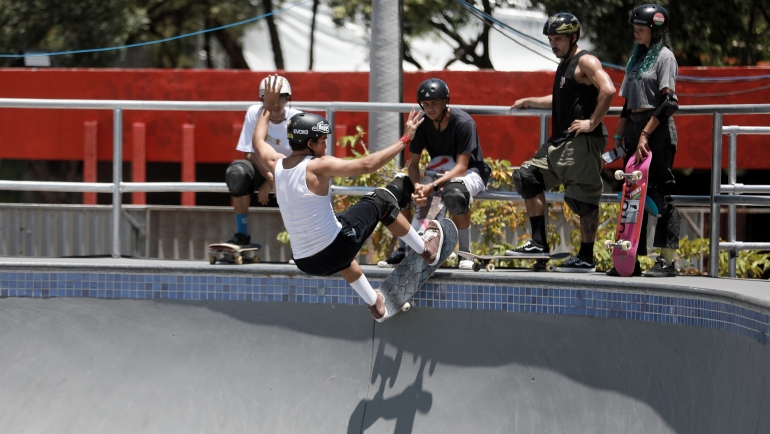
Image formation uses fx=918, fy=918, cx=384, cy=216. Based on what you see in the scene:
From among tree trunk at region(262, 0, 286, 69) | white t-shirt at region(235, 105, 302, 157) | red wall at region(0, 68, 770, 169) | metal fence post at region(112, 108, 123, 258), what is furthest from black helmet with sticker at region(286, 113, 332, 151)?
tree trunk at region(262, 0, 286, 69)

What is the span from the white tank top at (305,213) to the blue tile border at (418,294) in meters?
0.66

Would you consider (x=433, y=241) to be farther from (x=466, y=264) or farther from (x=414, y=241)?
(x=466, y=264)

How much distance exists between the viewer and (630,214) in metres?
5.91

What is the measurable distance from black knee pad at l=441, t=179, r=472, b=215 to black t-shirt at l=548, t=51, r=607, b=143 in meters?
0.73

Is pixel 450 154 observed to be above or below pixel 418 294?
above

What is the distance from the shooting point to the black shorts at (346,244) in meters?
5.45

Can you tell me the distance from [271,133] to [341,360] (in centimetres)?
177

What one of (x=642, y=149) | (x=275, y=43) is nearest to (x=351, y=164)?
(x=642, y=149)

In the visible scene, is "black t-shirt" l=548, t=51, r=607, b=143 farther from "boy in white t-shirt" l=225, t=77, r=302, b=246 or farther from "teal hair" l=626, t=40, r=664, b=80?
"boy in white t-shirt" l=225, t=77, r=302, b=246

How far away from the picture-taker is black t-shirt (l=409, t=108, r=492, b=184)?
6.32 metres

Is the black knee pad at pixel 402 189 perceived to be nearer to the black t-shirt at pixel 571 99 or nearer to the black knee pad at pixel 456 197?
the black knee pad at pixel 456 197

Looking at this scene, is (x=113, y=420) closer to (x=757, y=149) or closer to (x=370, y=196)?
(x=370, y=196)

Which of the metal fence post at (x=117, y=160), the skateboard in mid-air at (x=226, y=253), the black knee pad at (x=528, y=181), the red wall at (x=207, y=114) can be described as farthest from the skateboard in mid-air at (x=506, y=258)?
the red wall at (x=207, y=114)

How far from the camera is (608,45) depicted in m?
15.0
